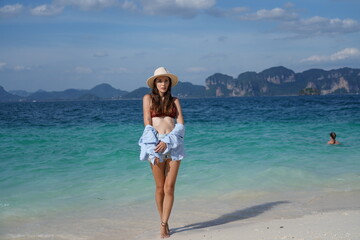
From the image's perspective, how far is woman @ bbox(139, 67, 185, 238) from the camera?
15.2 ft

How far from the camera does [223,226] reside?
534 cm

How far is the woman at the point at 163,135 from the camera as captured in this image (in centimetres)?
464

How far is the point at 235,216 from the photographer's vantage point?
5969 millimetres


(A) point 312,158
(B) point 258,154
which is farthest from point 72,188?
(A) point 312,158

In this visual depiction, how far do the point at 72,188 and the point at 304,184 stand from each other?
4825mm

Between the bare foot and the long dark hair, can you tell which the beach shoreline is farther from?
the long dark hair

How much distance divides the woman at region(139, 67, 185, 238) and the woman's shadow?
609mm

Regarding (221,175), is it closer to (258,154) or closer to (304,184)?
(304,184)

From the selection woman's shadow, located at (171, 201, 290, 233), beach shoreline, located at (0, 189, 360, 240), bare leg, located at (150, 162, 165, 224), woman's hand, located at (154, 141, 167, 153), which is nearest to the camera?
woman's hand, located at (154, 141, 167, 153)

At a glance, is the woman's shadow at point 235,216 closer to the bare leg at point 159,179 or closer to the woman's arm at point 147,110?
the bare leg at point 159,179

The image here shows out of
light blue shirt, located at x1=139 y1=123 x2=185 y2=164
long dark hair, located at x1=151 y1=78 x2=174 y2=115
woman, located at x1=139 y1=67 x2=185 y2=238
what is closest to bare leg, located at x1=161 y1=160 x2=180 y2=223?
woman, located at x1=139 y1=67 x2=185 y2=238

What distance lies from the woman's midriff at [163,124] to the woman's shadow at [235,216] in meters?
1.45

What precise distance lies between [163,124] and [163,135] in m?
0.16

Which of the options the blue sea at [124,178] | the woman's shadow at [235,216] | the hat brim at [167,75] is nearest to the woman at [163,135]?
the hat brim at [167,75]
